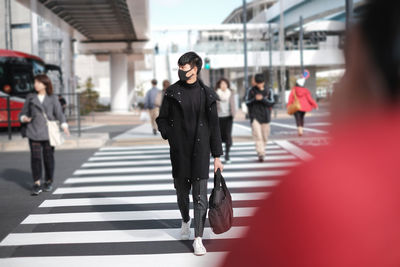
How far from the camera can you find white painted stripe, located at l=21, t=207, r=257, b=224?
634 cm

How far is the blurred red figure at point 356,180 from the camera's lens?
0.98 meters

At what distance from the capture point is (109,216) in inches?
257

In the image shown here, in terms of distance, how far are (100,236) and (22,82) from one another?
17714 mm

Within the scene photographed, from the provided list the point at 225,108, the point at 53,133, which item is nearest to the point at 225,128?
the point at 225,108

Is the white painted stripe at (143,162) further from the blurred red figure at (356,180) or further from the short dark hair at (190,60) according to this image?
the blurred red figure at (356,180)

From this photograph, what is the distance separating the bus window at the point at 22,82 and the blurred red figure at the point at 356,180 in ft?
70.9

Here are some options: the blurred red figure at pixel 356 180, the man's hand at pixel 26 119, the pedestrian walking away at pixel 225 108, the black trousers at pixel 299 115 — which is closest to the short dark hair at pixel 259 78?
the pedestrian walking away at pixel 225 108

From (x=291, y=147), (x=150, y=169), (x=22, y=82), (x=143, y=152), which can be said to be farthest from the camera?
(x=22, y=82)

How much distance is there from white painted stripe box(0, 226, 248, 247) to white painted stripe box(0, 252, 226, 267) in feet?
1.77

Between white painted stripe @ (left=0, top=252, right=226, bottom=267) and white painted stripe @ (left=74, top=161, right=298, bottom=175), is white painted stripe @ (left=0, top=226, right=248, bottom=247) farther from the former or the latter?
white painted stripe @ (left=74, top=161, right=298, bottom=175)

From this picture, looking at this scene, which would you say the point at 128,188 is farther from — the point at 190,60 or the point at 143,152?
the point at 143,152

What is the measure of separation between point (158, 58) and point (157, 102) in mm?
39859

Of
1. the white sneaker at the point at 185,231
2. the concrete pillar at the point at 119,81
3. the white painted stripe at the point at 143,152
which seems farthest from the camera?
the concrete pillar at the point at 119,81

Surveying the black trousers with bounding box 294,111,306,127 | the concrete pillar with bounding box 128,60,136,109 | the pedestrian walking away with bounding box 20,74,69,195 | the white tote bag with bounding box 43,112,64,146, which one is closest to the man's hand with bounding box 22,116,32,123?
the pedestrian walking away with bounding box 20,74,69,195
